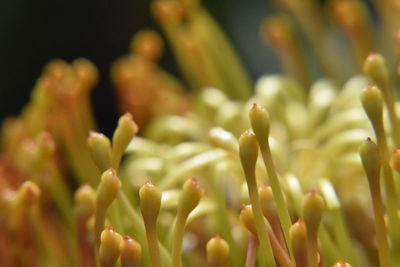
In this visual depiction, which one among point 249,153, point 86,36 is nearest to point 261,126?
point 249,153

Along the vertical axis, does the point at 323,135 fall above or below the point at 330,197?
above

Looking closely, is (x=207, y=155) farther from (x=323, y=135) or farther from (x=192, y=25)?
(x=192, y=25)

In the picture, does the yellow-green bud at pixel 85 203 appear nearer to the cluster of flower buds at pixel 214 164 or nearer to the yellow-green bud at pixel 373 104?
the cluster of flower buds at pixel 214 164

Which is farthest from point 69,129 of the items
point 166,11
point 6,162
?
point 166,11

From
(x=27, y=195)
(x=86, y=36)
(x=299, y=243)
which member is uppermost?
(x=86, y=36)

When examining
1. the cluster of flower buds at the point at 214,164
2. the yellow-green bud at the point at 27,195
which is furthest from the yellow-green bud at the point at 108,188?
the yellow-green bud at the point at 27,195

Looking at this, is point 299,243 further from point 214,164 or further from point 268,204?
point 214,164

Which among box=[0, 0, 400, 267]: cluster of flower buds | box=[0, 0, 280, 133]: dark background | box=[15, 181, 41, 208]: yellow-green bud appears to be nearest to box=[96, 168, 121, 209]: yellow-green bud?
box=[0, 0, 400, 267]: cluster of flower buds
